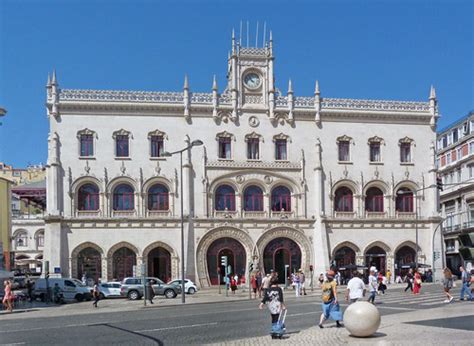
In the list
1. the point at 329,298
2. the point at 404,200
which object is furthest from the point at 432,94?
the point at 329,298

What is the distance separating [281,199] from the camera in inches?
1994

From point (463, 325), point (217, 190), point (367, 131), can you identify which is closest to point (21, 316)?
point (463, 325)

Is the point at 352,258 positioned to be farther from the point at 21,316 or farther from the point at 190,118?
the point at 21,316

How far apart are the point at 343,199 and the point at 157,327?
1316 inches

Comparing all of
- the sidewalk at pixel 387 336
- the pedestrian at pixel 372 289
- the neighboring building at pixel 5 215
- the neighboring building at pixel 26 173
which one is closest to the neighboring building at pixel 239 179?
the neighboring building at pixel 5 215

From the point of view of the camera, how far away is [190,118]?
49.5 meters

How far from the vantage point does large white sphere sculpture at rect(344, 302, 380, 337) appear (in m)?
15.4

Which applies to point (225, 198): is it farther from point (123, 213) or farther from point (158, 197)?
point (123, 213)

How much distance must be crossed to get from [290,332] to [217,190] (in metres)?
31.9

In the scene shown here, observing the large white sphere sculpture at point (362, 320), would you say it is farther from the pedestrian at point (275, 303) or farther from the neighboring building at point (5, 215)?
the neighboring building at point (5, 215)

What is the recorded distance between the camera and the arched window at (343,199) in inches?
2026

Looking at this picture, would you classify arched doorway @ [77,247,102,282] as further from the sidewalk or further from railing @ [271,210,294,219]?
the sidewalk

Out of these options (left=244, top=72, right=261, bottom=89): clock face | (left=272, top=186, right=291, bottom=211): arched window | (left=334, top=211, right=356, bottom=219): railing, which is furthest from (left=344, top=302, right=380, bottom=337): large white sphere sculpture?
(left=244, top=72, right=261, bottom=89): clock face

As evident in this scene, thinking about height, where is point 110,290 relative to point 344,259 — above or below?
below
